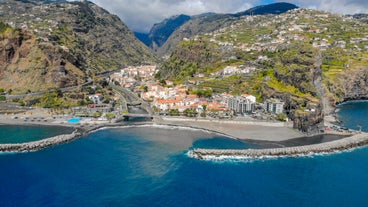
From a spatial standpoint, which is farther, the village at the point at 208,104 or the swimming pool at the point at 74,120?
the village at the point at 208,104

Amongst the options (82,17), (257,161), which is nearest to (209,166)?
(257,161)

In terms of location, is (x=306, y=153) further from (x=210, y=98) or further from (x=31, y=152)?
(x=31, y=152)

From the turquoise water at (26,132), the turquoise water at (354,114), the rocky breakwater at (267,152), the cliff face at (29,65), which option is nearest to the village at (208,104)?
the rocky breakwater at (267,152)

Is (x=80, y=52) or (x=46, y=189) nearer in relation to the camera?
(x=46, y=189)

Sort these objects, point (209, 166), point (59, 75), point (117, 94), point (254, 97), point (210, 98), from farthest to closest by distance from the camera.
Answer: point (117, 94)
point (59, 75)
point (210, 98)
point (254, 97)
point (209, 166)

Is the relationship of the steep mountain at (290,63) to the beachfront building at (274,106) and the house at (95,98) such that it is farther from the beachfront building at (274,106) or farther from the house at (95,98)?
the house at (95,98)

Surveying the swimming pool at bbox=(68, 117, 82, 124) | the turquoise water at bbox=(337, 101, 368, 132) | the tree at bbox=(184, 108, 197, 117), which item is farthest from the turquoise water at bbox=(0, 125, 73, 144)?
the turquoise water at bbox=(337, 101, 368, 132)
